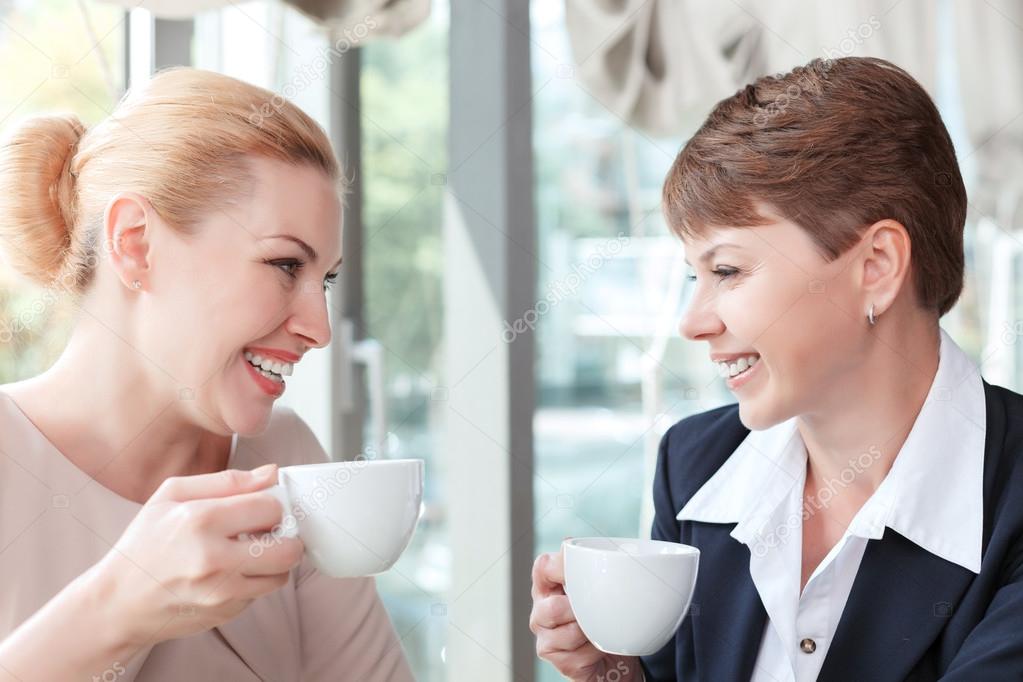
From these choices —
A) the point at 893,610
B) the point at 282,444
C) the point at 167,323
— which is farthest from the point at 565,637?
the point at 167,323

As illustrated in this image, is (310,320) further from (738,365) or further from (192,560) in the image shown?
(738,365)

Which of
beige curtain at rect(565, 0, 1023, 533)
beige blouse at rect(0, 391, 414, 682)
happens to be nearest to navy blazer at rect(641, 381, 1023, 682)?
beige blouse at rect(0, 391, 414, 682)

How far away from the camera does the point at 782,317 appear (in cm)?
127

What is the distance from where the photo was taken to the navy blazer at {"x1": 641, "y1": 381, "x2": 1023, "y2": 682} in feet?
3.64

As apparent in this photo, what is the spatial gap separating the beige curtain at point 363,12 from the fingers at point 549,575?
1080 mm

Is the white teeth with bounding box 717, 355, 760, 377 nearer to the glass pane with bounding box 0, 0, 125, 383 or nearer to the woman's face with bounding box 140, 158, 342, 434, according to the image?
the woman's face with bounding box 140, 158, 342, 434

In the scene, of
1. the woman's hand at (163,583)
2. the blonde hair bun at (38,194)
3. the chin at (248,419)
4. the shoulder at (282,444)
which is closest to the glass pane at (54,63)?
the blonde hair bun at (38,194)

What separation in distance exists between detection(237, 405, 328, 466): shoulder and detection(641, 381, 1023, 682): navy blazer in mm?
568

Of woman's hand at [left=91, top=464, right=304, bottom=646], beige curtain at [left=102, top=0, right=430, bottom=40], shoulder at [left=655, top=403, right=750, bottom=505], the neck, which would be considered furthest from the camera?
beige curtain at [left=102, top=0, right=430, bottom=40]

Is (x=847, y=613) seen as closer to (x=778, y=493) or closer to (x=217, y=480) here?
(x=778, y=493)

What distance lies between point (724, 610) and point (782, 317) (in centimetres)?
39

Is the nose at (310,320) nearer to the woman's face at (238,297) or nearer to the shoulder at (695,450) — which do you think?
the woman's face at (238,297)

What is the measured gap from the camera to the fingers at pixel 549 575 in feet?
3.78

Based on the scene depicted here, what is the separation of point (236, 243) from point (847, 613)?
85cm
